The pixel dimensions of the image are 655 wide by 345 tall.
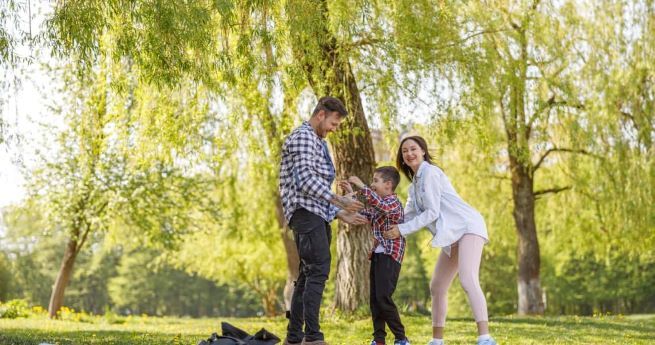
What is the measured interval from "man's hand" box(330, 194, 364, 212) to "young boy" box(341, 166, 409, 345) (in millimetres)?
197

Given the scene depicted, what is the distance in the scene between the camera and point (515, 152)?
55.4ft

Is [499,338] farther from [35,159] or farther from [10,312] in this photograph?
[35,159]

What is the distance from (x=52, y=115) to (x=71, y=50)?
1154 centimetres

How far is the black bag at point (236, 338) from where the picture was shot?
18.5ft

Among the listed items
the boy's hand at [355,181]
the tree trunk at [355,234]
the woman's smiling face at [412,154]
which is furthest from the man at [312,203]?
the tree trunk at [355,234]

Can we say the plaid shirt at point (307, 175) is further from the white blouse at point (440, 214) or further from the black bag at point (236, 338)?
the black bag at point (236, 338)

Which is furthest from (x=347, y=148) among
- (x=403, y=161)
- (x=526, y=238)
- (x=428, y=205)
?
(x=526, y=238)

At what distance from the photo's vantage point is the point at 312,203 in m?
5.68

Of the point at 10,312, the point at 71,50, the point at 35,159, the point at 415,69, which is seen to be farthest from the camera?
the point at 35,159

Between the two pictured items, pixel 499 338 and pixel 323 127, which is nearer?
pixel 323 127

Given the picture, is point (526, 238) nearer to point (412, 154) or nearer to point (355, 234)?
point (355, 234)

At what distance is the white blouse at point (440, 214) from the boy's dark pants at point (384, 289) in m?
0.28

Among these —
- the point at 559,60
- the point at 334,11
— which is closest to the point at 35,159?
the point at 334,11

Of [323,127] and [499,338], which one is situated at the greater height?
[323,127]
